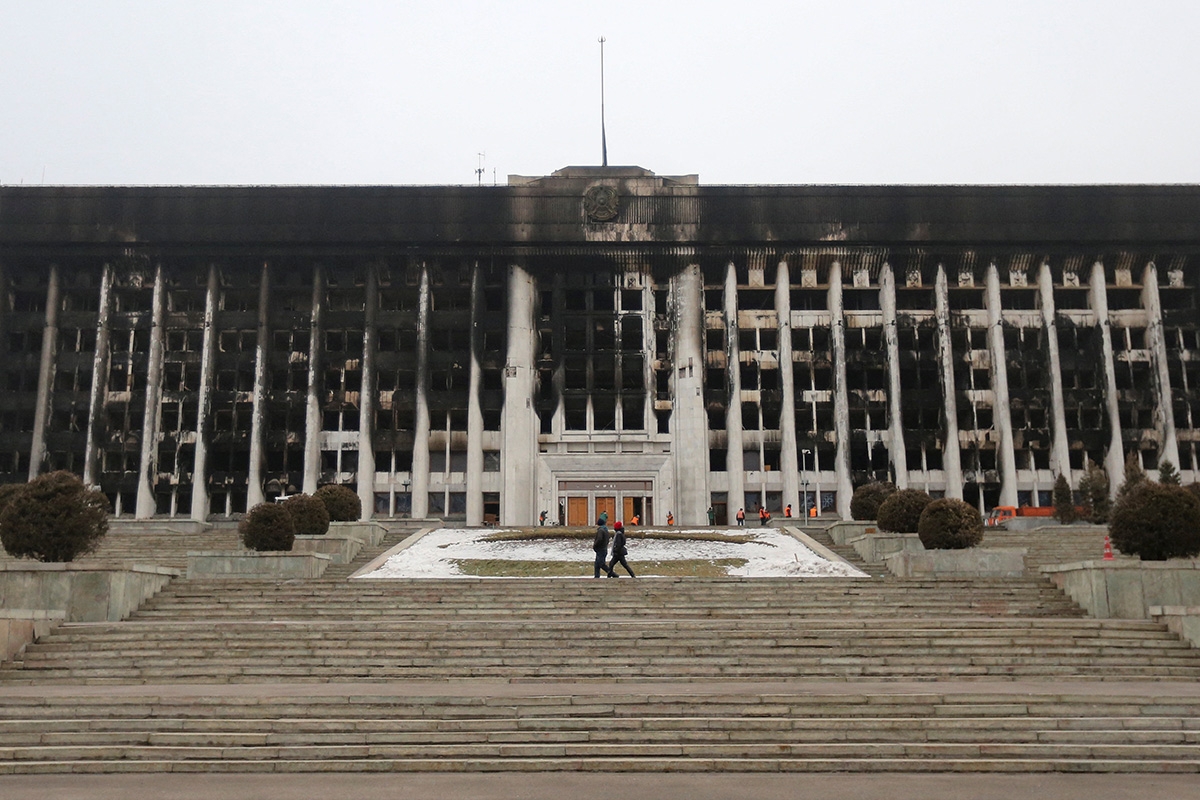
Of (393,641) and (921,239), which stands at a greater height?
(921,239)

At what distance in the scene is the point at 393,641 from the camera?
19469 mm

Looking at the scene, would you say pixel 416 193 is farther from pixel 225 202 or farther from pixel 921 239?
pixel 921 239

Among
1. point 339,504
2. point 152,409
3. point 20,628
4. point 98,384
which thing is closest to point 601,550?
point 20,628

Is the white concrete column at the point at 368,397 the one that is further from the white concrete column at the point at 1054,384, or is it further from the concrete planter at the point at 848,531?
the white concrete column at the point at 1054,384

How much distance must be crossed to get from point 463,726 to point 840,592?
14.0m

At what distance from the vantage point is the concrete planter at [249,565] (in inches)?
1102

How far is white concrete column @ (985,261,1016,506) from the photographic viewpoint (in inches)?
2312

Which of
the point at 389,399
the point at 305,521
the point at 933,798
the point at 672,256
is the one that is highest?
the point at 672,256

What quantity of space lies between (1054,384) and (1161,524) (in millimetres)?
39251

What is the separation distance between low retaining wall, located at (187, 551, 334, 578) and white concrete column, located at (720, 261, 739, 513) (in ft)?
107

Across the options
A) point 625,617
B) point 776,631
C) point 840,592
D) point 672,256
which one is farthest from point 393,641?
point 672,256

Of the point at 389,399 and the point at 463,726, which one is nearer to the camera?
the point at 463,726

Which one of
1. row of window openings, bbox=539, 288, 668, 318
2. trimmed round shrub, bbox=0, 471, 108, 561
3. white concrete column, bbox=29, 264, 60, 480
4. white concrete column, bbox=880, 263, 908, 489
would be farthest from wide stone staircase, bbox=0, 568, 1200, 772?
white concrete column, bbox=29, 264, 60, 480

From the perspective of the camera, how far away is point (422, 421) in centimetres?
5912
